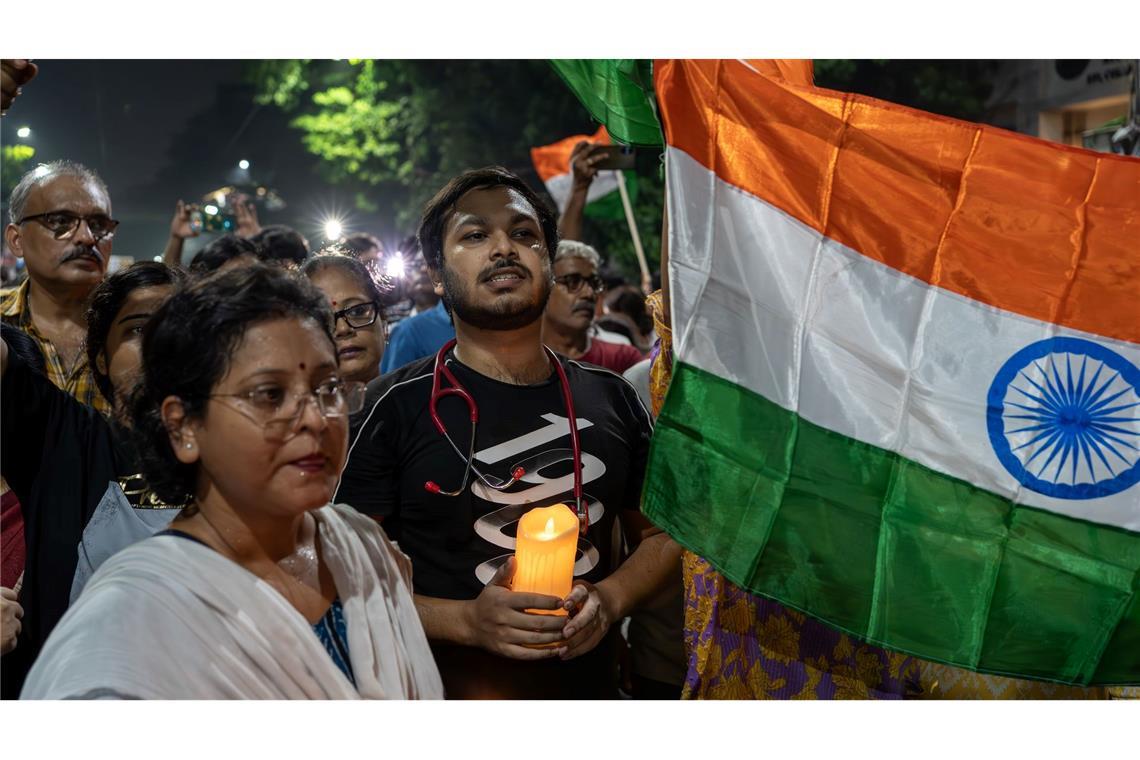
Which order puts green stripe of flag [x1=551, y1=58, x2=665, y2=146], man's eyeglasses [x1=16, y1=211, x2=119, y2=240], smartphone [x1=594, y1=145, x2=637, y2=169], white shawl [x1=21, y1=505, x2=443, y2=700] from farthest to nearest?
smartphone [x1=594, y1=145, x2=637, y2=169] → man's eyeglasses [x1=16, y1=211, x2=119, y2=240] → green stripe of flag [x1=551, y1=58, x2=665, y2=146] → white shawl [x1=21, y1=505, x2=443, y2=700]

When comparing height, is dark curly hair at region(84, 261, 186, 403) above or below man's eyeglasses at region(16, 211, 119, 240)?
below

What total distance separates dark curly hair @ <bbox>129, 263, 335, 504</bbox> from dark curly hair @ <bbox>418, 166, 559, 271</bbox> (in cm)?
93

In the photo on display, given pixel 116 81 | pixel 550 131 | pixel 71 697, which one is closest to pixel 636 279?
pixel 550 131

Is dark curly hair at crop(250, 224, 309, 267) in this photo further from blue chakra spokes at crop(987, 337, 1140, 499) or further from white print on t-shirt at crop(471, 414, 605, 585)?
blue chakra spokes at crop(987, 337, 1140, 499)

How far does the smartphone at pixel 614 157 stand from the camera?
510cm

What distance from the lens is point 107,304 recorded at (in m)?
2.91

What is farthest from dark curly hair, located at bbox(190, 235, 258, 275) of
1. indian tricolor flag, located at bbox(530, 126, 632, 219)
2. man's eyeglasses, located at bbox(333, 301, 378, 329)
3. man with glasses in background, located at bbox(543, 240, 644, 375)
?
indian tricolor flag, located at bbox(530, 126, 632, 219)

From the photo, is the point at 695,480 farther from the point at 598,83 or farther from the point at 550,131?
the point at 550,131

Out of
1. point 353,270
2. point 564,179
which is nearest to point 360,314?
point 353,270

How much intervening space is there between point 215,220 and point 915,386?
473 centimetres

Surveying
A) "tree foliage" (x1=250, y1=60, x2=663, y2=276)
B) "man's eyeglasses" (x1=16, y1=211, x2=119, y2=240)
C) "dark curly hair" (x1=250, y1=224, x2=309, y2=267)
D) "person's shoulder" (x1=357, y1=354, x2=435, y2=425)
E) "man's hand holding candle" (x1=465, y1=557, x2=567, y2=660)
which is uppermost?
"tree foliage" (x1=250, y1=60, x2=663, y2=276)

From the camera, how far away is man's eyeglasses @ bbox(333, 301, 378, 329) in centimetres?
360

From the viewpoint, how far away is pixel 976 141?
2.77 meters

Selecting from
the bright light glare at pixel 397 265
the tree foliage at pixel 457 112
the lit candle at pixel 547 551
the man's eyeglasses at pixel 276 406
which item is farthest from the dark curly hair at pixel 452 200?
the tree foliage at pixel 457 112
